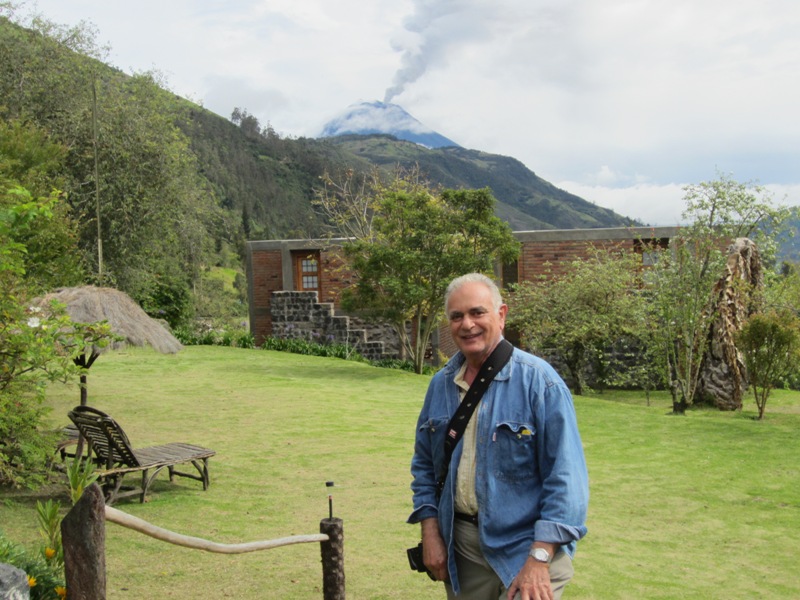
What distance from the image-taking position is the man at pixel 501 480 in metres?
2.75

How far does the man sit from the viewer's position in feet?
9.02

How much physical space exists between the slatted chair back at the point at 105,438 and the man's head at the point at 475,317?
5.10 meters

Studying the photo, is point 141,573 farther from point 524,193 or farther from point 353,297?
point 524,193

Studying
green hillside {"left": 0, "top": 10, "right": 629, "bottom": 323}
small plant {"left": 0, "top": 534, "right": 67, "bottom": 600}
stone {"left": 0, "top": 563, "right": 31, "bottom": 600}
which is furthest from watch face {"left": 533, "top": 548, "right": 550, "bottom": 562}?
green hillside {"left": 0, "top": 10, "right": 629, "bottom": 323}

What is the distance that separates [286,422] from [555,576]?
960cm

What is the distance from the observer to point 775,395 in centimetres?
1959

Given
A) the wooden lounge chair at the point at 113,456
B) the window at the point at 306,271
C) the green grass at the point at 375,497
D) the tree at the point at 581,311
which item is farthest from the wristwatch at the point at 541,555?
the window at the point at 306,271

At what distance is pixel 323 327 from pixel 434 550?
2108cm

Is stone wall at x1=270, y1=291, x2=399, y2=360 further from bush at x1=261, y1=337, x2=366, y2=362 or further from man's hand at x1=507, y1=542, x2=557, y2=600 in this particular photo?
man's hand at x1=507, y1=542, x2=557, y2=600

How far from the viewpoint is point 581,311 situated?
1923 cm

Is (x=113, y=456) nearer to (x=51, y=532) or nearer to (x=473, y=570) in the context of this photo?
(x=51, y=532)

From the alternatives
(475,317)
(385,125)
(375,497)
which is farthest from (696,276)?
(385,125)

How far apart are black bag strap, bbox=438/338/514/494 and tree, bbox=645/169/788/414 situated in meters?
13.4

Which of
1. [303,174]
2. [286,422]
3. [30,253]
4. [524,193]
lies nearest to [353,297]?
[286,422]
